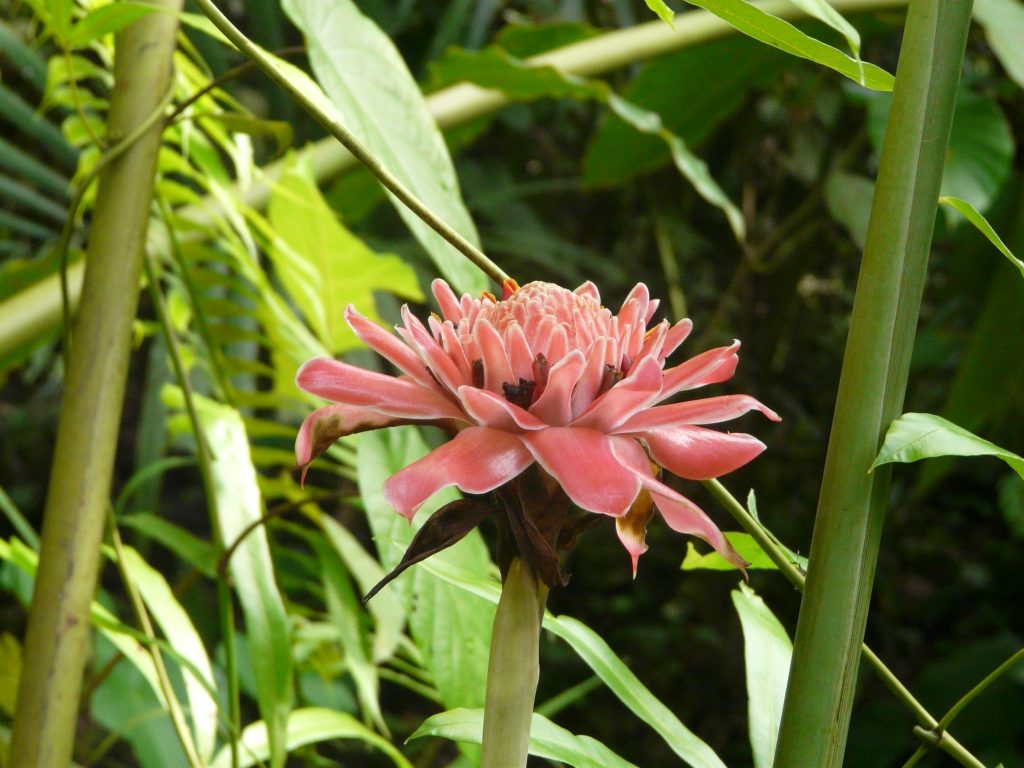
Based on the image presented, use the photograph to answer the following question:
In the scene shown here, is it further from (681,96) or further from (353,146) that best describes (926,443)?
(681,96)

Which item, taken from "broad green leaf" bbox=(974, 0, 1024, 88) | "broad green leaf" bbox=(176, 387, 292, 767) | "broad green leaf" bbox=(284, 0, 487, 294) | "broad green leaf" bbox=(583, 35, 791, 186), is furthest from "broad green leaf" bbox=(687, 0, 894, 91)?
"broad green leaf" bbox=(583, 35, 791, 186)

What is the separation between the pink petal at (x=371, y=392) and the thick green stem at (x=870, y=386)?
0.22 ft

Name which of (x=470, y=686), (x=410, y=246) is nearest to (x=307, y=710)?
(x=470, y=686)

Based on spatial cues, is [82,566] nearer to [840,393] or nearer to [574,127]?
[840,393]

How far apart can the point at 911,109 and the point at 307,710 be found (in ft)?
1.04

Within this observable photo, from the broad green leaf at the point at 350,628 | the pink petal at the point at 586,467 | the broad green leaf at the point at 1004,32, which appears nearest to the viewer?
the pink petal at the point at 586,467

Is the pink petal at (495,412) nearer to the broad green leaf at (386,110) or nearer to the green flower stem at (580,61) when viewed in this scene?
the broad green leaf at (386,110)

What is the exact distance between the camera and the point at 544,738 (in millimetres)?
194

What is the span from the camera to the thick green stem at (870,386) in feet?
0.54

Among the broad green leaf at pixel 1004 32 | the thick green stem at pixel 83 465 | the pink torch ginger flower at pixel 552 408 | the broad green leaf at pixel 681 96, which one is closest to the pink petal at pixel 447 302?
the pink torch ginger flower at pixel 552 408

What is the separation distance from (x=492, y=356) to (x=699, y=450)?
0.04 metres

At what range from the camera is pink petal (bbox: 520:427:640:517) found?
0.46 ft

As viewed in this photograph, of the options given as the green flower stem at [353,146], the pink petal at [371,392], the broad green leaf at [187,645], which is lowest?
the broad green leaf at [187,645]

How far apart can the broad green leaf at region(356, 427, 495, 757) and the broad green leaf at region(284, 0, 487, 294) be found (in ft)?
0.25
